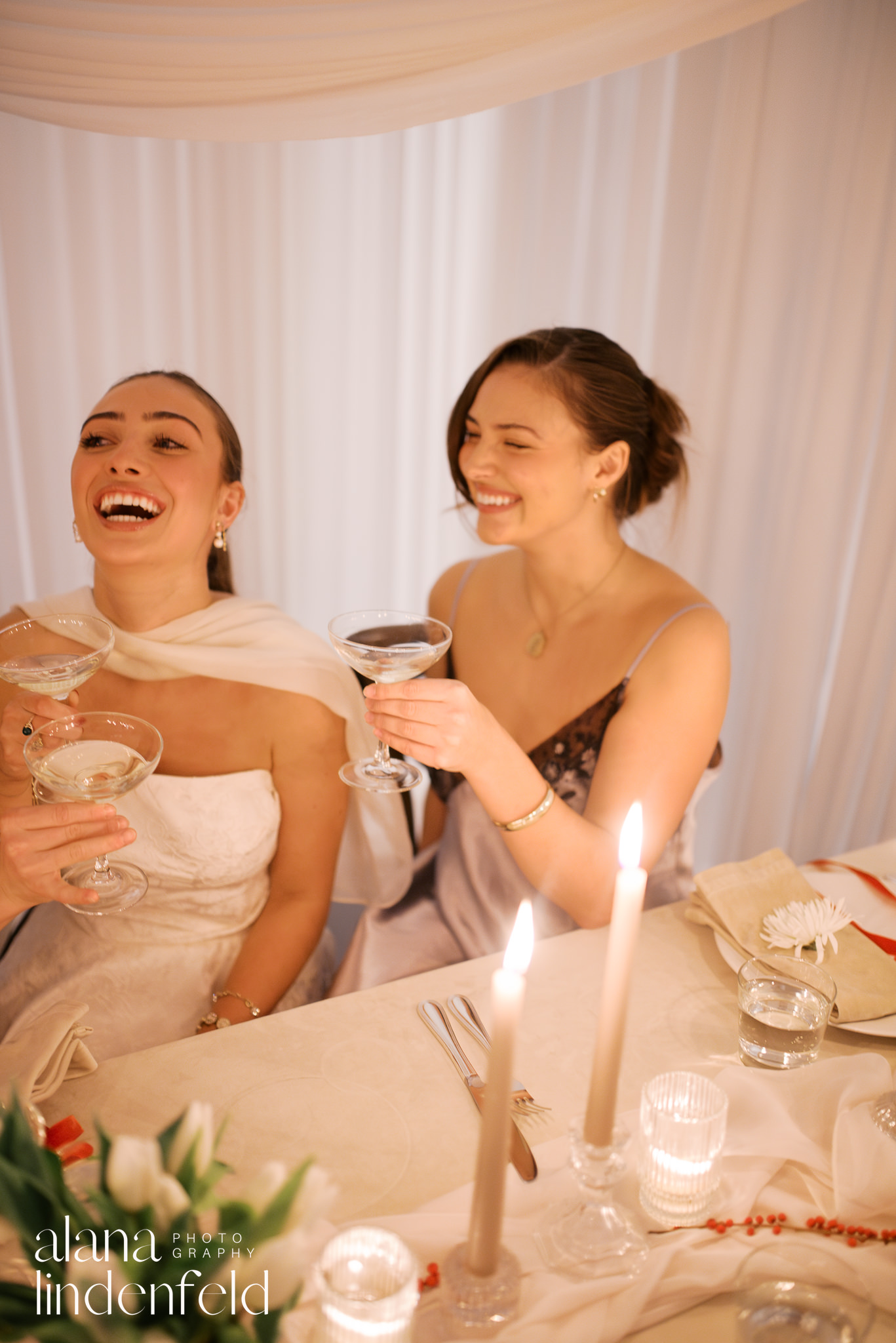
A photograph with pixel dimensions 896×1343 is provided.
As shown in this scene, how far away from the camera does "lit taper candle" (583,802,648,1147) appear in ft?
2.49

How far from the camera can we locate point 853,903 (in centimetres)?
150

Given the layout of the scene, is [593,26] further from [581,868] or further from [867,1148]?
[867,1148]

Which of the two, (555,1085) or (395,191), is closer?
(555,1085)

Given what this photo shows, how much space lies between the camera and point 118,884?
145cm

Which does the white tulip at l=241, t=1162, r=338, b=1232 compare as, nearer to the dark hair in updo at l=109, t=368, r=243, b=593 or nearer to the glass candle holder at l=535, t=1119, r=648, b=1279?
the glass candle holder at l=535, t=1119, r=648, b=1279

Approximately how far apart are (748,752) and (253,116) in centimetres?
234

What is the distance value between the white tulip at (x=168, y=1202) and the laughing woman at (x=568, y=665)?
0.97 metres

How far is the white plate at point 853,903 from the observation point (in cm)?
137

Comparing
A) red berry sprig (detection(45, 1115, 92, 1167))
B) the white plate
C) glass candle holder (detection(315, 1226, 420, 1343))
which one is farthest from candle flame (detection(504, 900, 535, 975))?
the white plate

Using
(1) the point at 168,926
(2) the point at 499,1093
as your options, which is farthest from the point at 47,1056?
(1) the point at 168,926

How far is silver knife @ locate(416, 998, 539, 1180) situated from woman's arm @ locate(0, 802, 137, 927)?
1.43ft

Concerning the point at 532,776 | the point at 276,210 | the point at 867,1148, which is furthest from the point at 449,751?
the point at 276,210

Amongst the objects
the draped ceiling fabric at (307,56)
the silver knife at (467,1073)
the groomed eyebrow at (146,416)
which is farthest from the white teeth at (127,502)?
the silver knife at (467,1073)

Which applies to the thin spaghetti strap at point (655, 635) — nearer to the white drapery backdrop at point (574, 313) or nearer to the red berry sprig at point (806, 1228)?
the white drapery backdrop at point (574, 313)
